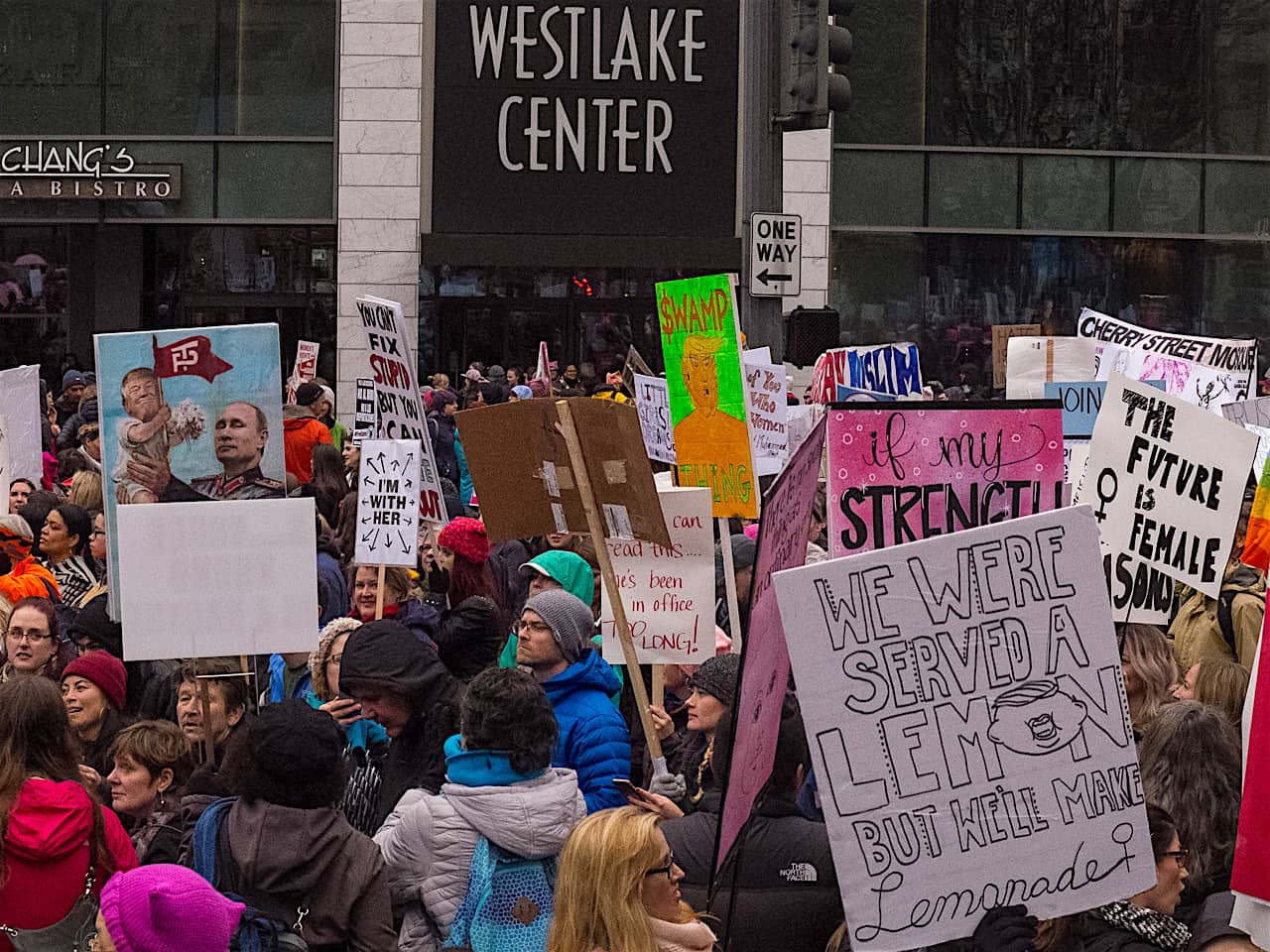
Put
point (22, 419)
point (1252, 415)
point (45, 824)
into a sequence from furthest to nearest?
point (22, 419)
point (1252, 415)
point (45, 824)

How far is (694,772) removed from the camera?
6.09m

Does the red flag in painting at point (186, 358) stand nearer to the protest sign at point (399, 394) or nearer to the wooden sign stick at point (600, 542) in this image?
the wooden sign stick at point (600, 542)

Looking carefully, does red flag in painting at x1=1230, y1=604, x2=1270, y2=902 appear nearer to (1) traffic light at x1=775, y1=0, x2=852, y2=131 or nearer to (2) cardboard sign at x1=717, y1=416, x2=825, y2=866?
(2) cardboard sign at x1=717, y1=416, x2=825, y2=866

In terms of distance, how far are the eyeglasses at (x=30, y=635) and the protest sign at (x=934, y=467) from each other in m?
2.94

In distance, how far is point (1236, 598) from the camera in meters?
7.47

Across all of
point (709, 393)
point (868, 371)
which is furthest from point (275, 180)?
point (709, 393)

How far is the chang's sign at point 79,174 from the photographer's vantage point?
88.6 ft

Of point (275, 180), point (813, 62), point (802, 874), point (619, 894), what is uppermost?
point (275, 180)

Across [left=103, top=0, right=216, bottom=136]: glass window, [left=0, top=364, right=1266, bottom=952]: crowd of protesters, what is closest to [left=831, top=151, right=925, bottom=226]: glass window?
[left=103, top=0, right=216, bottom=136]: glass window

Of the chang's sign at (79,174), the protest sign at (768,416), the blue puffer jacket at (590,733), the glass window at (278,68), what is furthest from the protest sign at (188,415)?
the chang's sign at (79,174)

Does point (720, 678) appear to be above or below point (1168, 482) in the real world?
below

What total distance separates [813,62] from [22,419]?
517 centimetres

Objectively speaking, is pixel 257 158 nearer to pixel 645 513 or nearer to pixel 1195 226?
pixel 1195 226

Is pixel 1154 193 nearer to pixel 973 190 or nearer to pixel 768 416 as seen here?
pixel 973 190
